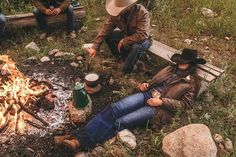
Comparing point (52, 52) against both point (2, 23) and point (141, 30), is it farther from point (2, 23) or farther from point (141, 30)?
point (141, 30)

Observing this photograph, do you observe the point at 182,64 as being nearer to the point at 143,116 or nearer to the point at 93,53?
the point at 143,116

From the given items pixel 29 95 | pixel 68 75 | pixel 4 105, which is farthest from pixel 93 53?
pixel 4 105

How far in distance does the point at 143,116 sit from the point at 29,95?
1978mm

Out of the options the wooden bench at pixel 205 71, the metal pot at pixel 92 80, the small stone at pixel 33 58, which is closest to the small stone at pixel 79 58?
the small stone at pixel 33 58

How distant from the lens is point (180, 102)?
234 inches

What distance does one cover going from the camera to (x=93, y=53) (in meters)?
6.97

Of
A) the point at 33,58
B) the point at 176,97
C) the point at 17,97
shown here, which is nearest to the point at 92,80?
the point at 17,97

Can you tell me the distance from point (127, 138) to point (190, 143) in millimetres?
970

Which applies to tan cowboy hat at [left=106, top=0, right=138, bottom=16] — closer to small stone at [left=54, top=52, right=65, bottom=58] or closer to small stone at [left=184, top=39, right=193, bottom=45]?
small stone at [left=54, top=52, right=65, bottom=58]

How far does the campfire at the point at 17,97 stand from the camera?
6.09 meters

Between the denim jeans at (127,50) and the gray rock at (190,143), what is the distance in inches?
74.5

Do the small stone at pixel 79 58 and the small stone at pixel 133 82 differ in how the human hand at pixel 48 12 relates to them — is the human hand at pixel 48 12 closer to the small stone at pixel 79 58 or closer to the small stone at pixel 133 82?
the small stone at pixel 79 58

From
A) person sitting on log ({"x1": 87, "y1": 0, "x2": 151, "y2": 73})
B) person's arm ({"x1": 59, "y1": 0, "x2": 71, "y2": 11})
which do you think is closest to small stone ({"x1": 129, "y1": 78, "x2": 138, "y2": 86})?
person sitting on log ({"x1": 87, "y1": 0, "x2": 151, "y2": 73})

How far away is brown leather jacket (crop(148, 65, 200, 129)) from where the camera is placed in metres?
5.93
